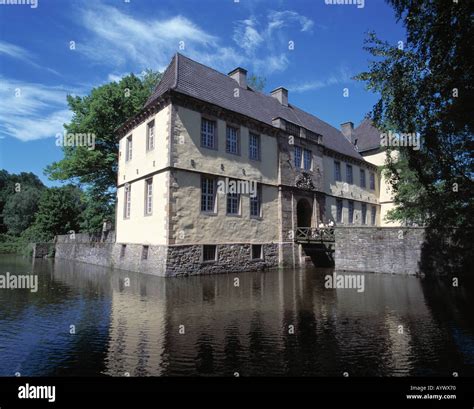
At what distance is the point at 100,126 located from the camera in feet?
87.4

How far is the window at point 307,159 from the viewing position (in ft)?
79.3

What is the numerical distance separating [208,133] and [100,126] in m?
12.7

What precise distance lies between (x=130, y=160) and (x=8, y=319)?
14409 millimetres

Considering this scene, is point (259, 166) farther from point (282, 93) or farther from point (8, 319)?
point (8, 319)

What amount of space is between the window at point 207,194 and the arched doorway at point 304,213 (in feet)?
27.5

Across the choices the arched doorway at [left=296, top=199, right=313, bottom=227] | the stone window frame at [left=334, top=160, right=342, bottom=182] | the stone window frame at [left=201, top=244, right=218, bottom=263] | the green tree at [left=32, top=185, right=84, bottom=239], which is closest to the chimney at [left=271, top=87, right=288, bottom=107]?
the stone window frame at [left=334, top=160, right=342, bottom=182]

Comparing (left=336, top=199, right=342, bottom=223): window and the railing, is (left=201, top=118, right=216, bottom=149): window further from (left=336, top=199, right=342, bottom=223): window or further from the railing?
(left=336, top=199, right=342, bottom=223): window

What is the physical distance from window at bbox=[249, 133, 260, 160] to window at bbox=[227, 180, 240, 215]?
2.88 m

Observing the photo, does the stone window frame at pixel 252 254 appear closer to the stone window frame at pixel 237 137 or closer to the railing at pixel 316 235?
the railing at pixel 316 235

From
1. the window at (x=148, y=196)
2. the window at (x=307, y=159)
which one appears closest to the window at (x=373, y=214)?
the window at (x=307, y=159)

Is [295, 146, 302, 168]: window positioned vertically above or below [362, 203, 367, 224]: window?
above

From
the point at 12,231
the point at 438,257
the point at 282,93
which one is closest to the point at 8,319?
the point at 438,257

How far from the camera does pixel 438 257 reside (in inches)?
634

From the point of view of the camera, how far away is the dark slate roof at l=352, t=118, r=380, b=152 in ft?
111
